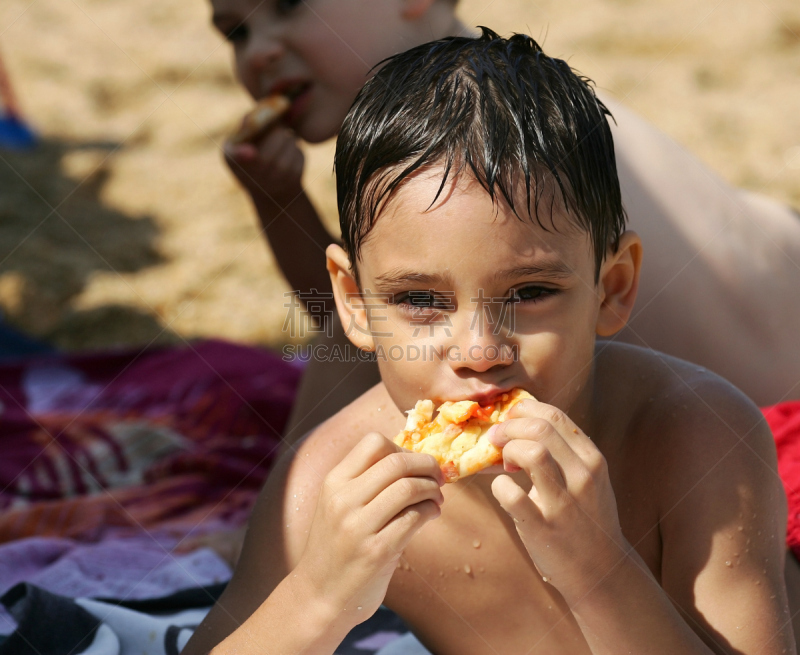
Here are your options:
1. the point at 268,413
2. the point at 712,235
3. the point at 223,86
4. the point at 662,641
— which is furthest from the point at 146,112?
the point at 662,641

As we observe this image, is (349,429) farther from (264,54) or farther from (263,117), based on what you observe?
(264,54)

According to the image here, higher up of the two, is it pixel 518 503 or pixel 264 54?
pixel 518 503

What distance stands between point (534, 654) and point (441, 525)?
1.09 ft

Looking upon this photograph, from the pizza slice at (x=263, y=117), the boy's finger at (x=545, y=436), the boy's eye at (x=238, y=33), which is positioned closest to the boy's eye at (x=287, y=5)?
the boy's eye at (x=238, y=33)

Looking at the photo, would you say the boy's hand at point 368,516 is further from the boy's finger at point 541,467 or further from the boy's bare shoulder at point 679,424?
the boy's bare shoulder at point 679,424

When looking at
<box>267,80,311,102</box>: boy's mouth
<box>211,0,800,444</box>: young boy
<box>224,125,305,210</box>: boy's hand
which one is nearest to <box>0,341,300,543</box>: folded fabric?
<box>211,0,800,444</box>: young boy

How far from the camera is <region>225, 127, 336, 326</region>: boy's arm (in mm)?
2791

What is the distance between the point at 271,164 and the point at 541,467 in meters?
1.80

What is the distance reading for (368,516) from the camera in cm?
138

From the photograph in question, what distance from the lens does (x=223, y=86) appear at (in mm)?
6410

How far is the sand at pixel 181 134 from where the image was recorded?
438cm

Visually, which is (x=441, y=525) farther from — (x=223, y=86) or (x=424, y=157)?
(x=223, y=86)

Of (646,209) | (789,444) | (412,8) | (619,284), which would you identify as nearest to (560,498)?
(619,284)

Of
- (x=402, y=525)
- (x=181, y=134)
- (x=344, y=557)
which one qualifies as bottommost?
(x=181, y=134)
